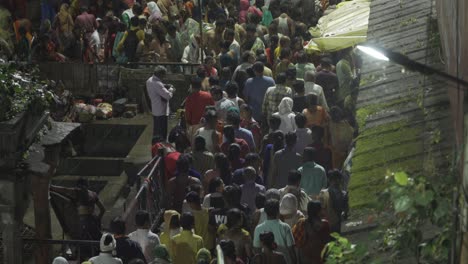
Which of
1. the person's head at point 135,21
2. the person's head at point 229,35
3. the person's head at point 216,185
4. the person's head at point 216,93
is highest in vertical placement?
the person's head at point 135,21

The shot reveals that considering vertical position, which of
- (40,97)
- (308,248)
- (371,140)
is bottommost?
(308,248)

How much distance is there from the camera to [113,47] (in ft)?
77.8

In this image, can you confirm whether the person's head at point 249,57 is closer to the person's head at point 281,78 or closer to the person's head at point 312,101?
the person's head at point 281,78

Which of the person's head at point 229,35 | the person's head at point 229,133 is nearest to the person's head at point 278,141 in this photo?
the person's head at point 229,133

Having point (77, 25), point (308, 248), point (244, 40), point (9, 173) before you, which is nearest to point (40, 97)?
point (9, 173)

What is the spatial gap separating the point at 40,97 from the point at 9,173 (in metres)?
1.11

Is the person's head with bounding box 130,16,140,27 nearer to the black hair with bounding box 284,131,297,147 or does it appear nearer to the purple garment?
the black hair with bounding box 284,131,297,147

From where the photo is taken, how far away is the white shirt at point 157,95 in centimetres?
1923

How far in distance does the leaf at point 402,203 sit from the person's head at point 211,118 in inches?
Result: 387

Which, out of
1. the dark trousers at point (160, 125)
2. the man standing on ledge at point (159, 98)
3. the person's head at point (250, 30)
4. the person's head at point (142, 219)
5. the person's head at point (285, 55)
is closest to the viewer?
the person's head at point (142, 219)

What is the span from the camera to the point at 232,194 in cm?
1390

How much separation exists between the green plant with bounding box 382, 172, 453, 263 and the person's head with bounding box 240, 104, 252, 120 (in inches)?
392

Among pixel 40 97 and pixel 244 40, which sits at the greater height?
pixel 244 40

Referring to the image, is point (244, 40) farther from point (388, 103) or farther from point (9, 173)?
point (388, 103)
